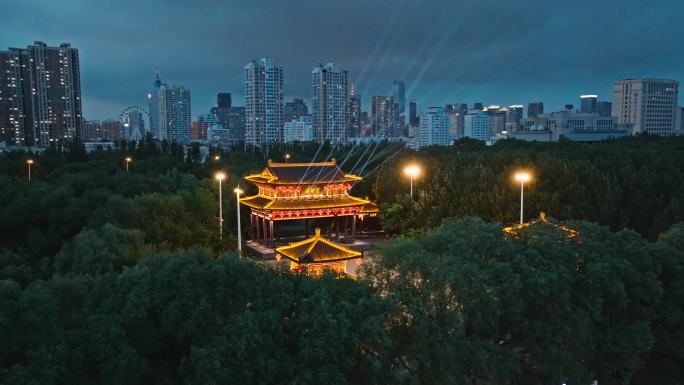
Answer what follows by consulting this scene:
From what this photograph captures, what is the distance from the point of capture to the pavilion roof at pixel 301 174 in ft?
97.4

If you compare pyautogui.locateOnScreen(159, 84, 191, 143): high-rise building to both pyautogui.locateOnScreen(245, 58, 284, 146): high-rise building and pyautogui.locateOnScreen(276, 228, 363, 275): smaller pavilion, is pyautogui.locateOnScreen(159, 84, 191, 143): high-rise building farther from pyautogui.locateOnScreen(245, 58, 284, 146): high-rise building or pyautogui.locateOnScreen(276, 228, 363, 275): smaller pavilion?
pyautogui.locateOnScreen(276, 228, 363, 275): smaller pavilion

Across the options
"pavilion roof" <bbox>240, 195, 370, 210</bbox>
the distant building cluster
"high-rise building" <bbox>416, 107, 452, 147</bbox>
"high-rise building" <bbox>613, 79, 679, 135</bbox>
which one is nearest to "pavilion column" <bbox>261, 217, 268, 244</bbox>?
"pavilion roof" <bbox>240, 195, 370, 210</bbox>

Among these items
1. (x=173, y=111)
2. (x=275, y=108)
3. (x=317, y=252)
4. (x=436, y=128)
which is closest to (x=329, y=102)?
(x=275, y=108)

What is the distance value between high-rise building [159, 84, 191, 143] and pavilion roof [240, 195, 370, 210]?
110 meters

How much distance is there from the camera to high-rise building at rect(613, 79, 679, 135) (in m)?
94.6

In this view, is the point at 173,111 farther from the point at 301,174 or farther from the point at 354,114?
the point at 301,174

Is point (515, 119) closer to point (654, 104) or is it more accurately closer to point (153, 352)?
point (654, 104)

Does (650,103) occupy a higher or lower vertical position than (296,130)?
higher

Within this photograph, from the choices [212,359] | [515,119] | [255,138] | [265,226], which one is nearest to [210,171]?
[265,226]

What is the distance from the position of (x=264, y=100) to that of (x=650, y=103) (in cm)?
6745

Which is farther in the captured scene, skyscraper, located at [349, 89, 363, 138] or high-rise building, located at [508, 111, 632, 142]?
skyscraper, located at [349, 89, 363, 138]

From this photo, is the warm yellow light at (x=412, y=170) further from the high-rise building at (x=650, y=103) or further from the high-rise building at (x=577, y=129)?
the high-rise building at (x=650, y=103)

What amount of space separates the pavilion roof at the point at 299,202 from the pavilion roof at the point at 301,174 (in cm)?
105

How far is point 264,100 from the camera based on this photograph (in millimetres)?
93750
